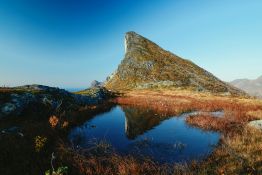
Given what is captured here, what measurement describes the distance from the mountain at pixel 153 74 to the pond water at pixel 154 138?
2431 inches

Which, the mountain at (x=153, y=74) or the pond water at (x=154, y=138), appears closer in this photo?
the pond water at (x=154, y=138)

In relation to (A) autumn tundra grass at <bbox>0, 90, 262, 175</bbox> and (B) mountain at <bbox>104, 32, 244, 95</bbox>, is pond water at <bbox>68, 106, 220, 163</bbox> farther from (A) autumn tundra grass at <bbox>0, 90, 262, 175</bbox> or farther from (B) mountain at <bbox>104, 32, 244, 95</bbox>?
(B) mountain at <bbox>104, 32, 244, 95</bbox>

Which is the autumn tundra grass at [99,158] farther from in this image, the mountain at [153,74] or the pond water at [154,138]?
the mountain at [153,74]

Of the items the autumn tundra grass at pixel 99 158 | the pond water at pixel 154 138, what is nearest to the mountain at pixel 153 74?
the pond water at pixel 154 138

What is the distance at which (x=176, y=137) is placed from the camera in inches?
684

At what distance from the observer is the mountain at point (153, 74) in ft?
287

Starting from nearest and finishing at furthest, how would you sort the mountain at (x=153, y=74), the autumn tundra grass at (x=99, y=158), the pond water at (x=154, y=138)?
the autumn tundra grass at (x=99, y=158) → the pond water at (x=154, y=138) → the mountain at (x=153, y=74)

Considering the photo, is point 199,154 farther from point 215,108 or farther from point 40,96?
point 215,108

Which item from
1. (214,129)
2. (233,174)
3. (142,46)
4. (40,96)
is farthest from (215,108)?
(142,46)

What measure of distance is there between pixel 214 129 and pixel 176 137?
484 cm

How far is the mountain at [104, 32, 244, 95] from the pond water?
61.8m

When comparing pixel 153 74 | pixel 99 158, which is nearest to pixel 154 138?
pixel 99 158

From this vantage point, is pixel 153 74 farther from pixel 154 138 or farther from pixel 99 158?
pixel 99 158

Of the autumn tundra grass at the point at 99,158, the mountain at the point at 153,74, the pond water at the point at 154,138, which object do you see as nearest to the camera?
the autumn tundra grass at the point at 99,158
